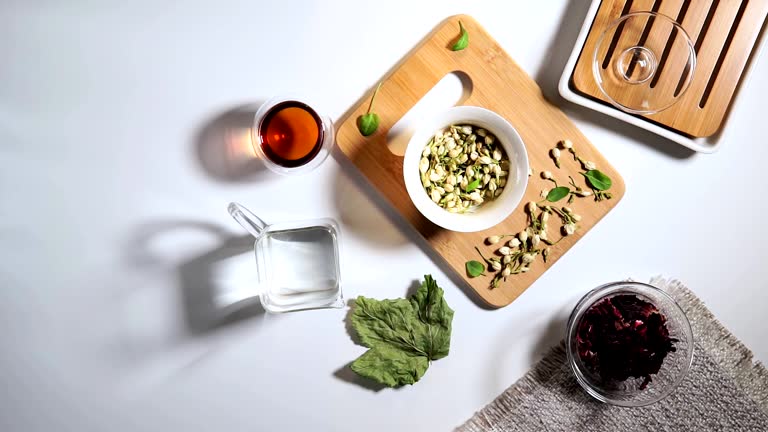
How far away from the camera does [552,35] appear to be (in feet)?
3.91

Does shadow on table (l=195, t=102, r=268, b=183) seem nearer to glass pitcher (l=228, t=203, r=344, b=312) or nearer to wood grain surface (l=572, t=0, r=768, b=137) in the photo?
glass pitcher (l=228, t=203, r=344, b=312)

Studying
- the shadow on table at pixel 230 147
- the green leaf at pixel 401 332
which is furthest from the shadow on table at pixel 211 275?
the green leaf at pixel 401 332

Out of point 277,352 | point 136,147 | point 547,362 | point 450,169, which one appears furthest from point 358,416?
point 136,147

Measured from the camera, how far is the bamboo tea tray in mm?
1130

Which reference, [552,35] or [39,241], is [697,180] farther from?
[39,241]

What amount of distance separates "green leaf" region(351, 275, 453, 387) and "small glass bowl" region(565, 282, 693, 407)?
260 millimetres

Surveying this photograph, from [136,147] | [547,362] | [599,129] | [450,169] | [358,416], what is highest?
[599,129]

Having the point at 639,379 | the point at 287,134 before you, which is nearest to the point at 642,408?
the point at 639,379

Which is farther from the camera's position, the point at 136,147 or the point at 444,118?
the point at 136,147

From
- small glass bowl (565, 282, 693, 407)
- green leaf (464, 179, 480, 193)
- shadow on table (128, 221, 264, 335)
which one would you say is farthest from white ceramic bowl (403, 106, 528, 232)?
shadow on table (128, 221, 264, 335)

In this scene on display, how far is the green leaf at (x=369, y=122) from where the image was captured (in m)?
1.12

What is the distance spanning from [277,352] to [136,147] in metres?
0.51

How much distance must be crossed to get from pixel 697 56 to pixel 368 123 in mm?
657

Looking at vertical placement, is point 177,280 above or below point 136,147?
below
